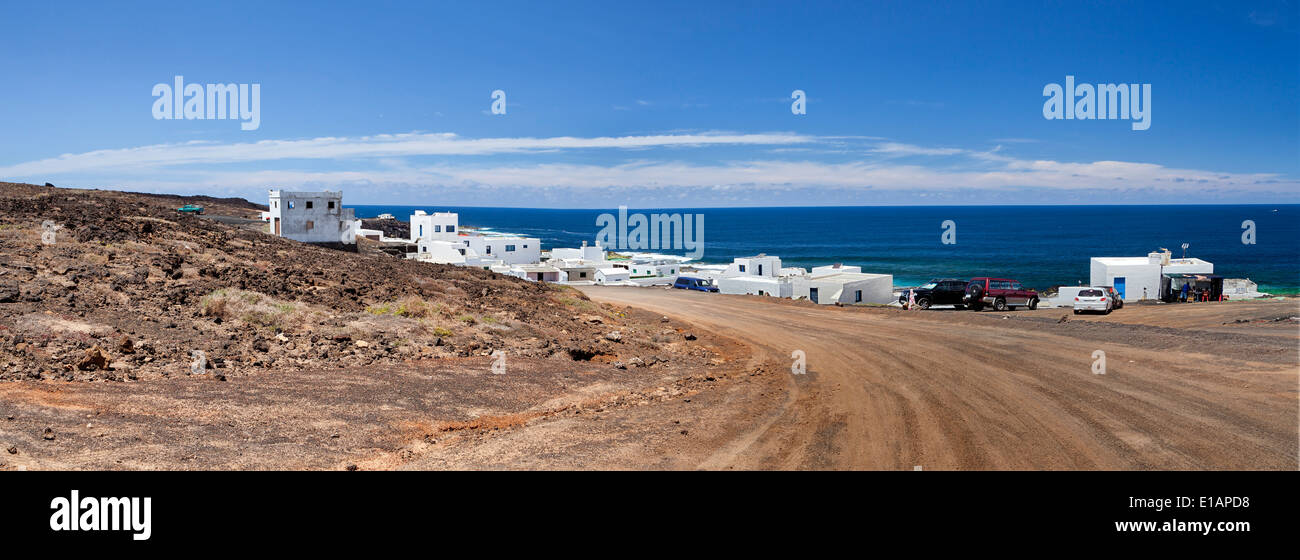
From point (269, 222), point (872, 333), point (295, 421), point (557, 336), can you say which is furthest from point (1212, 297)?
point (269, 222)

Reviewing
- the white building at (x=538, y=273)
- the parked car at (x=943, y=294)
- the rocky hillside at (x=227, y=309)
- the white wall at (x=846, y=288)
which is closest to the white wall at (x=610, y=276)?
the white building at (x=538, y=273)

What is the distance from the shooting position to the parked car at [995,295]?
32906 mm

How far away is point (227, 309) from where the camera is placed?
17984 millimetres

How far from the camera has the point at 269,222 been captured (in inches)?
2066

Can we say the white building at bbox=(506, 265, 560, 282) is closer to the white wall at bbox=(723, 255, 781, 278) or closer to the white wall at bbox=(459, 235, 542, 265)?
the white wall at bbox=(459, 235, 542, 265)

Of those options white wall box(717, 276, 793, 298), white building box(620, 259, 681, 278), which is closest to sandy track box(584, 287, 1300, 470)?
white wall box(717, 276, 793, 298)

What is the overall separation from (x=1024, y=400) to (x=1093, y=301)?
68.9 feet

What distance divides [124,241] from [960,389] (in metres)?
22.9

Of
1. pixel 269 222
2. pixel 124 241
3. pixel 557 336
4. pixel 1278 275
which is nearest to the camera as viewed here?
pixel 557 336

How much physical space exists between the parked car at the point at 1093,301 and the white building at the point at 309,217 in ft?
140

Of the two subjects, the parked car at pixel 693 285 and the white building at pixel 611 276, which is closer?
the parked car at pixel 693 285

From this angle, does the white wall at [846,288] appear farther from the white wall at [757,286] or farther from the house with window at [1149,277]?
the house with window at [1149,277]

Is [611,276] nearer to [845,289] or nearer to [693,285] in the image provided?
[693,285]
